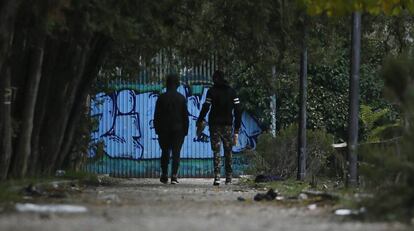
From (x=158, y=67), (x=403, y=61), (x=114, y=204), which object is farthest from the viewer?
(x=158, y=67)

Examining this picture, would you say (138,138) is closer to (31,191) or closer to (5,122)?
(5,122)

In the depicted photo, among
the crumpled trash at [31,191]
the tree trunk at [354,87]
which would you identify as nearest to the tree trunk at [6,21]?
the crumpled trash at [31,191]

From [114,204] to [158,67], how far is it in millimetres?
8947

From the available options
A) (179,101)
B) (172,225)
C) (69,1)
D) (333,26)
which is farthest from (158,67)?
(172,225)

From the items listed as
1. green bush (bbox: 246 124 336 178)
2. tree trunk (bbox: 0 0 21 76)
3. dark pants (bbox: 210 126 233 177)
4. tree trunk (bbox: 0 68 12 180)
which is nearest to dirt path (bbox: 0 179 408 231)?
tree trunk (bbox: 0 68 12 180)

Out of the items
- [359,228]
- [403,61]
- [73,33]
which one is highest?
[73,33]

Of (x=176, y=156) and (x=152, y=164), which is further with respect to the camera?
(x=152, y=164)

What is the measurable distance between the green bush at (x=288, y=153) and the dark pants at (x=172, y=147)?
2.63m

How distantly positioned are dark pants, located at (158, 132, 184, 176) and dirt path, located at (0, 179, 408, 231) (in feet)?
17.5

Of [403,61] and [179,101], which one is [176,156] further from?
[403,61]

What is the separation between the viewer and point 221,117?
16531 mm

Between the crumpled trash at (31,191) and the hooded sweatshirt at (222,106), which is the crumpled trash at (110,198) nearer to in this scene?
the crumpled trash at (31,191)

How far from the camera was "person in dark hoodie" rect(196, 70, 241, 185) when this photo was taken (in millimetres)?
16547

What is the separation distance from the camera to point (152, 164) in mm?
25297
